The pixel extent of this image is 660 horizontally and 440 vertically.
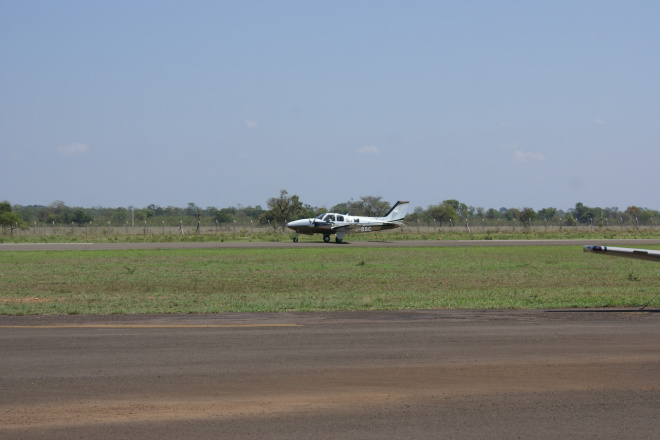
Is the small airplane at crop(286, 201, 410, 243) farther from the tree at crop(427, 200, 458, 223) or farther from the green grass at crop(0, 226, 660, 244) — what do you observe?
the tree at crop(427, 200, 458, 223)

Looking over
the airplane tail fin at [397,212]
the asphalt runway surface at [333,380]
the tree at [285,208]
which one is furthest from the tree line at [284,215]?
the asphalt runway surface at [333,380]

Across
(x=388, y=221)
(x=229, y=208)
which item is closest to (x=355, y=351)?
(x=388, y=221)

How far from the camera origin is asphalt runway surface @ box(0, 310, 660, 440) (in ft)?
24.7

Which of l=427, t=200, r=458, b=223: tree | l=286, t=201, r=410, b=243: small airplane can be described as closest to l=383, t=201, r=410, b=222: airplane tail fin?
l=286, t=201, r=410, b=243: small airplane

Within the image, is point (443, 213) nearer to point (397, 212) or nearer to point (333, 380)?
point (397, 212)

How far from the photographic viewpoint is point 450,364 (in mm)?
10266

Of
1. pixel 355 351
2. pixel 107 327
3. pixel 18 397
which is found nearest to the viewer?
pixel 18 397

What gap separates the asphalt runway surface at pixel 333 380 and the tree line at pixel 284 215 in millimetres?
71793

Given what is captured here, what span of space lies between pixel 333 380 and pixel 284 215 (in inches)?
3922

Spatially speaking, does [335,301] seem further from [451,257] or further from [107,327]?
[451,257]

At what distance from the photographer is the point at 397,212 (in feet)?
210

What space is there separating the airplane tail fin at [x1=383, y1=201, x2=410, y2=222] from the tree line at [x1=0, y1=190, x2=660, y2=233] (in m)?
25.4

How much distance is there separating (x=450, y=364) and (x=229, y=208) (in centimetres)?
15792

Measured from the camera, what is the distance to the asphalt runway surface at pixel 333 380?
7.53 meters
